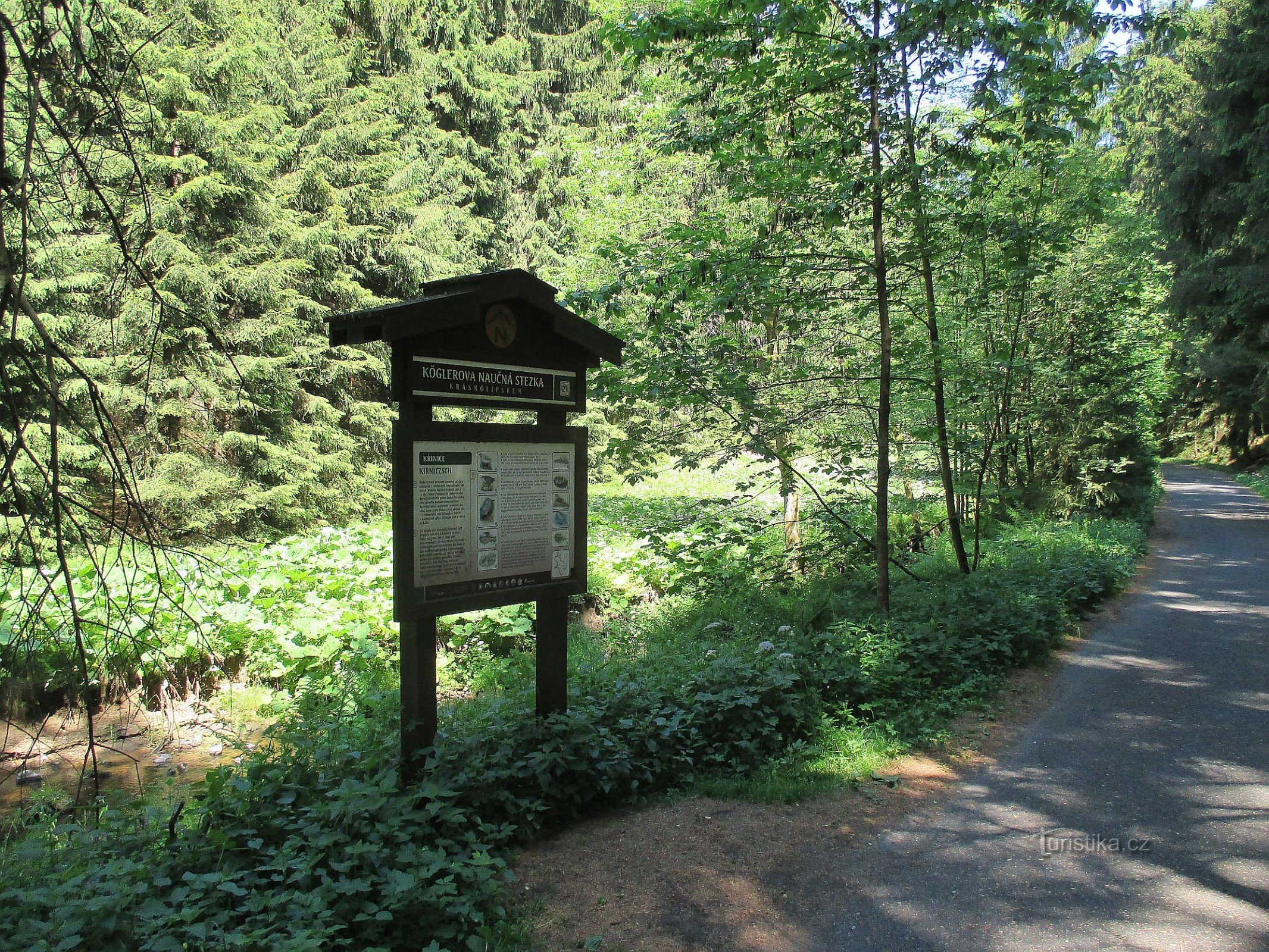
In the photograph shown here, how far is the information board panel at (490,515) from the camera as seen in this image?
4.29m

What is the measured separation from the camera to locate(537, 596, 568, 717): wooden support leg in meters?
4.86

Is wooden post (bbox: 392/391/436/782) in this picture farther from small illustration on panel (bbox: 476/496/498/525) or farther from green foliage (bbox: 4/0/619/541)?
green foliage (bbox: 4/0/619/541)

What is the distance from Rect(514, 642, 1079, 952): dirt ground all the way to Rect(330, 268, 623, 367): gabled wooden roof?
2740 mm

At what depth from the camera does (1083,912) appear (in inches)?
140

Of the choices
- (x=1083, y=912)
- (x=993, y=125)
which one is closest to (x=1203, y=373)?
(x=993, y=125)

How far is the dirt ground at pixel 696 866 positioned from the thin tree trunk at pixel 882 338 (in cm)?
265

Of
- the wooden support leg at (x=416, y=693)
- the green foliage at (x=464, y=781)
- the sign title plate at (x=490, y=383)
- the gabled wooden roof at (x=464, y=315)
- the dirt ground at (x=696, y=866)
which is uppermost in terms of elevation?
the gabled wooden roof at (x=464, y=315)

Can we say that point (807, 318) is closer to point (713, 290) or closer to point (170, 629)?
point (713, 290)

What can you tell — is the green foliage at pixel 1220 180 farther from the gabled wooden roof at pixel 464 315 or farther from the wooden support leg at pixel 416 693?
the wooden support leg at pixel 416 693

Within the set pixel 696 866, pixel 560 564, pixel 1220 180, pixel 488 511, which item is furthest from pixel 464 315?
pixel 1220 180

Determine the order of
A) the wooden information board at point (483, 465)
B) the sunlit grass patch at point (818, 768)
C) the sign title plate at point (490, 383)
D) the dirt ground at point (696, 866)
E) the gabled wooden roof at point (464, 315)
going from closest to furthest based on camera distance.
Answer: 1. the dirt ground at point (696, 866)
2. the gabled wooden roof at point (464, 315)
3. the wooden information board at point (483, 465)
4. the sign title plate at point (490, 383)
5. the sunlit grass patch at point (818, 768)

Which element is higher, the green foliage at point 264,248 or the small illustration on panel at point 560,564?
the green foliage at point 264,248

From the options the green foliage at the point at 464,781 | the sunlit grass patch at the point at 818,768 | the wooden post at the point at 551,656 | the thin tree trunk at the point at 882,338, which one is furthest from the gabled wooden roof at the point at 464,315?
the thin tree trunk at the point at 882,338

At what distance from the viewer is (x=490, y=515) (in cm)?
459
